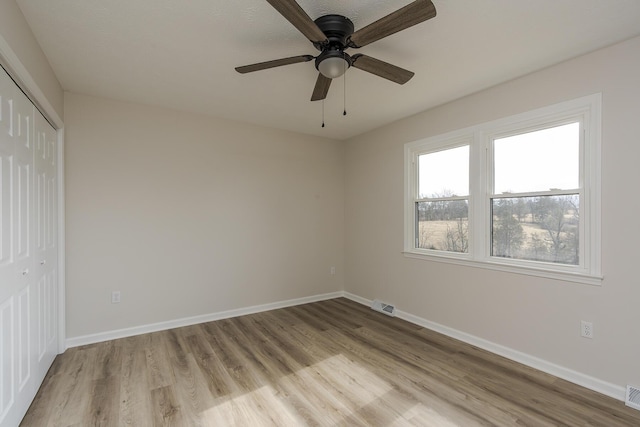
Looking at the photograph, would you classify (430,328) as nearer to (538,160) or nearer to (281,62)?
(538,160)

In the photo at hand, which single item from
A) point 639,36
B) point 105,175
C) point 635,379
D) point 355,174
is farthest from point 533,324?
point 105,175

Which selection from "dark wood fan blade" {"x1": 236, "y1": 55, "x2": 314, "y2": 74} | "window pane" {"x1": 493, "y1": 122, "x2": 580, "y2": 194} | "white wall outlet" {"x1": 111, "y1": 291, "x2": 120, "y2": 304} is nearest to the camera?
"dark wood fan blade" {"x1": 236, "y1": 55, "x2": 314, "y2": 74}

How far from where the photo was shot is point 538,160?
2729 mm

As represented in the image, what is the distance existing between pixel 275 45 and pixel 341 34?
57cm

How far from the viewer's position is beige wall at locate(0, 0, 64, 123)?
1.63 meters

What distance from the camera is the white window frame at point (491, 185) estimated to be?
236cm

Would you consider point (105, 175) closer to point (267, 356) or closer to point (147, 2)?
point (147, 2)

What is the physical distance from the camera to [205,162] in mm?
3811

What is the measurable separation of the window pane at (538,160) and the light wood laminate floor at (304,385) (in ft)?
5.29

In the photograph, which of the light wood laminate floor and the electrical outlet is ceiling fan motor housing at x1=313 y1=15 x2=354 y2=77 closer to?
the light wood laminate floor

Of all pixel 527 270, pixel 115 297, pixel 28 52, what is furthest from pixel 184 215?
pixel 527 270

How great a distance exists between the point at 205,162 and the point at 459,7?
10.1 ft

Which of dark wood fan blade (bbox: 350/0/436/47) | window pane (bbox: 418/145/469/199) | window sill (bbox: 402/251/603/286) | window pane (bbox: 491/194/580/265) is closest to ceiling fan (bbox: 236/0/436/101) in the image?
dark wood fan blade (bbox: 350/0/436/47)

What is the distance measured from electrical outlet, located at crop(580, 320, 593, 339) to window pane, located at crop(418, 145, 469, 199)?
1496 mm
